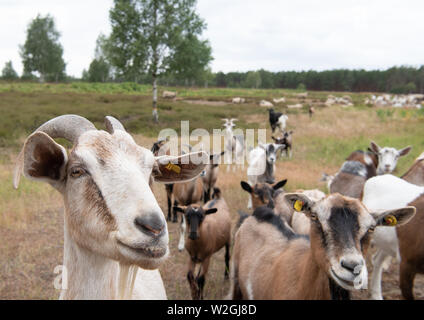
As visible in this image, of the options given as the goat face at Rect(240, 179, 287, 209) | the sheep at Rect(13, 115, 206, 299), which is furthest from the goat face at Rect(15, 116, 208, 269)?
the goat face at Rect(240, 179, 287, 209)

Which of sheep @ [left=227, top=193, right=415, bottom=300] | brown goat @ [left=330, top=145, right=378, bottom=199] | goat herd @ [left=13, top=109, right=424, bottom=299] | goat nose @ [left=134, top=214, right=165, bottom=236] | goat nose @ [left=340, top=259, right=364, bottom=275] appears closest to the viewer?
goat nose @ [left=134, top=214, right=165, bottom=236]

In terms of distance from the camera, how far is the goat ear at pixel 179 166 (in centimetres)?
211

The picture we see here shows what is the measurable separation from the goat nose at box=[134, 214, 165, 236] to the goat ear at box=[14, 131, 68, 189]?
636 mm

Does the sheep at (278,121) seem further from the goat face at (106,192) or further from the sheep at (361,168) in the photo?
the goat face at (106,192)

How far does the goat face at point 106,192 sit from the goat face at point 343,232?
163 centimetres

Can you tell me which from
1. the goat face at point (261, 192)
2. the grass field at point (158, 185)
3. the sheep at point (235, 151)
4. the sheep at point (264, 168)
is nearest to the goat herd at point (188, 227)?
the goat face at point (261, 192)

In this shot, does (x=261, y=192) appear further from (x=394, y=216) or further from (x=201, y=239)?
(x=394, y=216)

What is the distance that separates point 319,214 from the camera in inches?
111

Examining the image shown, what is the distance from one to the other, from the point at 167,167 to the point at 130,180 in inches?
21.9

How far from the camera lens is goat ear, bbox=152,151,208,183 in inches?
83.0

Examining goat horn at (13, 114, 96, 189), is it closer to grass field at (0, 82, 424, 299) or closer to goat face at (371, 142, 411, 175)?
grass field at (0, 82, 424, 299)

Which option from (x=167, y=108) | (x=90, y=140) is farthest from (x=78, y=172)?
(x=167, y=108)

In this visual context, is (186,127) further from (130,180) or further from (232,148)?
(130,180)

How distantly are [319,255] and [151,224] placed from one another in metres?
1.82
